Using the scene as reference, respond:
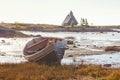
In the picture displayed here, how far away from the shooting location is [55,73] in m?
25.1

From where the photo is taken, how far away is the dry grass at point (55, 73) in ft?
76.0

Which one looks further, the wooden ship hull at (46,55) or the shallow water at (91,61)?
the shallow water at (91,61)

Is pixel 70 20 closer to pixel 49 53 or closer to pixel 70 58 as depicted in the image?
pixel 70 58

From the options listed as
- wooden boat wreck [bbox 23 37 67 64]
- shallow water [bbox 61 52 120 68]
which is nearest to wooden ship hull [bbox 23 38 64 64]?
wooden boat wreck [bbox 23 37 67 64]

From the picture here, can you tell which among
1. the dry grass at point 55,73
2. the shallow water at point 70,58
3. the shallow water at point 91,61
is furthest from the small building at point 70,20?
the dry grass at point 55,73

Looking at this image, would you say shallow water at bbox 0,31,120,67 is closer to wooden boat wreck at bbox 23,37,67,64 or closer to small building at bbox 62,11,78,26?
wooden boat wreck at bbox 23,37,67,64

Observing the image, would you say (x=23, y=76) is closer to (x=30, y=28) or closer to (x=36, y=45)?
(x=36, y=45)

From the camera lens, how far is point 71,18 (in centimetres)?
17662

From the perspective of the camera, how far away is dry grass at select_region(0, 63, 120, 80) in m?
23.2

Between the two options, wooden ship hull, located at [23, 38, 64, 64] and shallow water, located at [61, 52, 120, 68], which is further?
shallow water, located at [61, 52, 120, 68]

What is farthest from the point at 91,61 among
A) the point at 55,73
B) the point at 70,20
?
the point at 70,20

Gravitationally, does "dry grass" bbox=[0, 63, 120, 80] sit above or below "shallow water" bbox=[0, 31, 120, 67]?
above

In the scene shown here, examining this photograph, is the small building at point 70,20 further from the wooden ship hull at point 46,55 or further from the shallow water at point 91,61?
the wooden ship hull at point 46,55

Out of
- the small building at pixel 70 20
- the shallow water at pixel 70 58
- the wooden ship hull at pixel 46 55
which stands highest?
the wooden ship hull at pixel 46 55
